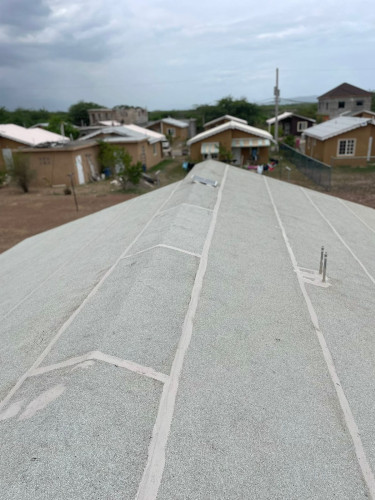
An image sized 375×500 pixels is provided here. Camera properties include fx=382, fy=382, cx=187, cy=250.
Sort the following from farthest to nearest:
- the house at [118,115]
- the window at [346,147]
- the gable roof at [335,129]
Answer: the house at [118,115] → the window at [346,147] → the gable roof at [335,129]

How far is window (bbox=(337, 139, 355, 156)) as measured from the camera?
3372 centimetres

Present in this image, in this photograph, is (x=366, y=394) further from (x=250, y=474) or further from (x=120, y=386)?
(x=120, y=386)

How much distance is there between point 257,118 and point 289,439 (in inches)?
2578

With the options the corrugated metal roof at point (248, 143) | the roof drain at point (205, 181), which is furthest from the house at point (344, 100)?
the roof drain at point (205, 181)

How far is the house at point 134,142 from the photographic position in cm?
3484

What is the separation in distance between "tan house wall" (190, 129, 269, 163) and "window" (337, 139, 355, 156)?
253 inches

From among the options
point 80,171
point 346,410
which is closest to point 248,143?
point 80,171

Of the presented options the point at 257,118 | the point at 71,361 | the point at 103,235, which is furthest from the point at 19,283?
the point at 257,118

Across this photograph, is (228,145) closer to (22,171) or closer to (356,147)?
(356,147)

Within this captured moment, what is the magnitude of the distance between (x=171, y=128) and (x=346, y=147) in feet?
119

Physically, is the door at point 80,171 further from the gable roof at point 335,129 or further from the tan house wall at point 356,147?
the tan house wall at point 356,147

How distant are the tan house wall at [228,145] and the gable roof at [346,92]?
42679mm

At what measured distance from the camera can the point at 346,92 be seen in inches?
2694

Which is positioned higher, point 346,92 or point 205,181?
point 346,92
